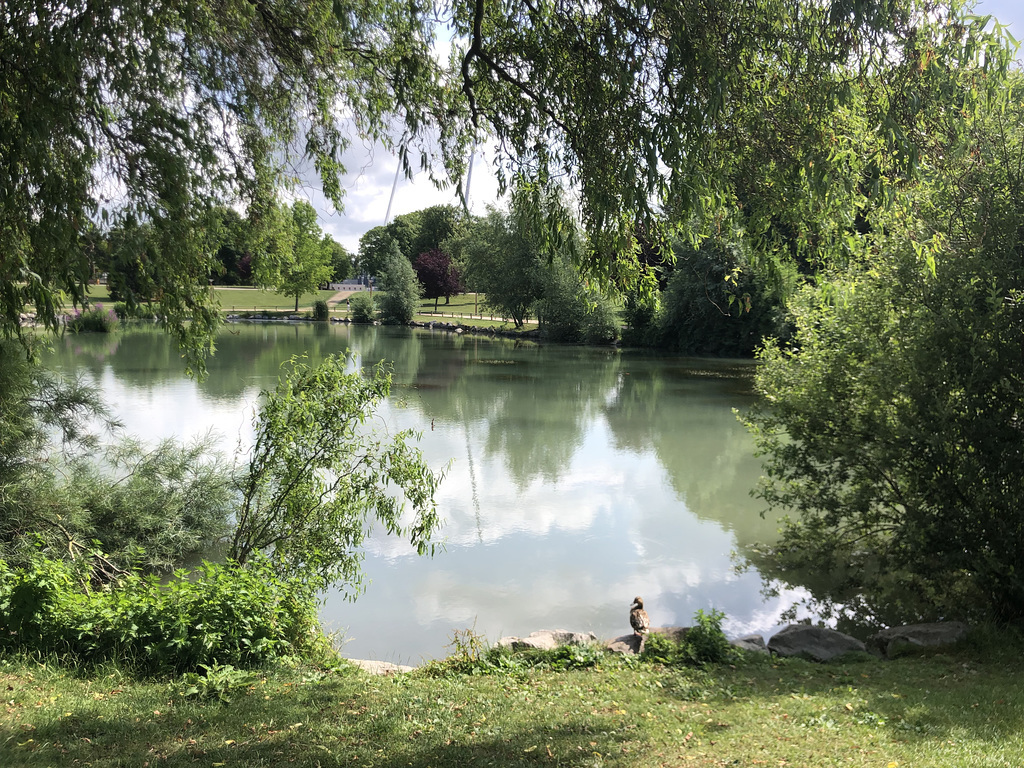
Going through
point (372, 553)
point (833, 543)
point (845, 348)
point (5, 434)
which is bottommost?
point (372, 553)

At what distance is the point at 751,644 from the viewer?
6.90 metres

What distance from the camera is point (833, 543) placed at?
893cm

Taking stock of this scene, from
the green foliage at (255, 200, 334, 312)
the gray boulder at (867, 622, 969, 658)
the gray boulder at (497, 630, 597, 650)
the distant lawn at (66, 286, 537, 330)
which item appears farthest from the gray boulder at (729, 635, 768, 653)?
the distant lawn at (66, 286, 537, 330)

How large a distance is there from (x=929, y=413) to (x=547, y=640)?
447cm

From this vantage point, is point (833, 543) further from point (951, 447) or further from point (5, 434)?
point (5, 434)

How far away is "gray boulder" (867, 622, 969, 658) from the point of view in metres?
6.61

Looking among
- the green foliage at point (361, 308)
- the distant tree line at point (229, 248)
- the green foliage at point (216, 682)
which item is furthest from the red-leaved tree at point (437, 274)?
the green foliage at point (216, 682)

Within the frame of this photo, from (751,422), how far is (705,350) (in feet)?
103

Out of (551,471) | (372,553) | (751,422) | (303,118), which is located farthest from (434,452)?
(303,118)

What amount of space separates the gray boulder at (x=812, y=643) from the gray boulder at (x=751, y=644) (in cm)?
8

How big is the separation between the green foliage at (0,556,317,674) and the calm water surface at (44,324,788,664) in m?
2.32

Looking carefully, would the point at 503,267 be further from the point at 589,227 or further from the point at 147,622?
the point at 147,622

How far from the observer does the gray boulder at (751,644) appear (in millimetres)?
6735

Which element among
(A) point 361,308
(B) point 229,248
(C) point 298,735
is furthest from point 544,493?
(A) point 361,308
